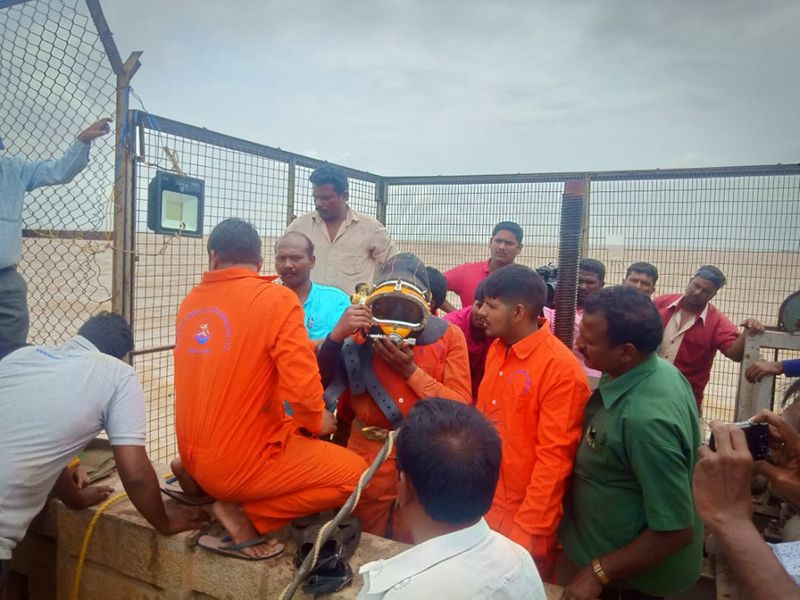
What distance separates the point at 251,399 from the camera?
2426mm

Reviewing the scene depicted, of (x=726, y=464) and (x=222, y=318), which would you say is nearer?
(x=726, y=464)

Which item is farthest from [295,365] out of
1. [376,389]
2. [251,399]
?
[376,389]

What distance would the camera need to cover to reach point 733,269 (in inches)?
185

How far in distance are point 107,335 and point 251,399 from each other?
847 millimetres

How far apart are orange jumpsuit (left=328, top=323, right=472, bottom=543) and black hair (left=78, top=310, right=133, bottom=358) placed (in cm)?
118

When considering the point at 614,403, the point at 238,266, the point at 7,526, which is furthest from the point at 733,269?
the point at 7,526

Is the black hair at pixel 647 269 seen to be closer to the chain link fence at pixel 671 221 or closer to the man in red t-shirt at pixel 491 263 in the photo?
the chain link fence at pixel 671 221

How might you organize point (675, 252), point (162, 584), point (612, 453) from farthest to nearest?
point (675, 252) → point (162, 584) → point (612, 453)

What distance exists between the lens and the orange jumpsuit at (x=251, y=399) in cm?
239

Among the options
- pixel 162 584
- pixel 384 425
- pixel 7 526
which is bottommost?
pixel 162 584

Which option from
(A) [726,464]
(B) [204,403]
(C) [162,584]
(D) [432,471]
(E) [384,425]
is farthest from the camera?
(E) [384,425]

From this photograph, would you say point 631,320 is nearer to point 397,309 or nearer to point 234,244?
point 397,309

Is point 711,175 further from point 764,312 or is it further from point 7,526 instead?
point 7,526

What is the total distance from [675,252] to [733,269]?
47 centimetres
